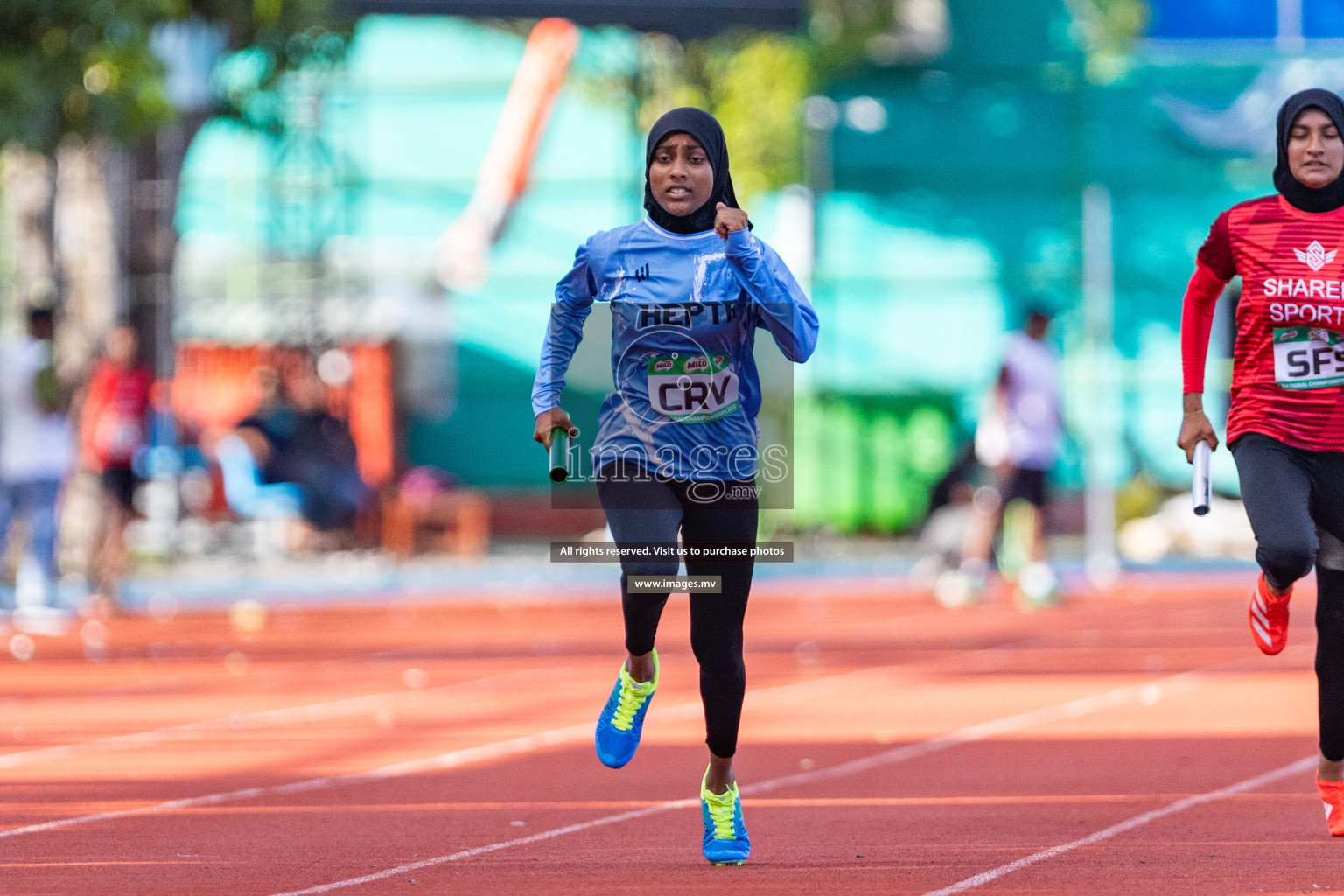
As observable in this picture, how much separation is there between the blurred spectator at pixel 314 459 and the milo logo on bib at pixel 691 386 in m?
16.3

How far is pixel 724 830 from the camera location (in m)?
5.70

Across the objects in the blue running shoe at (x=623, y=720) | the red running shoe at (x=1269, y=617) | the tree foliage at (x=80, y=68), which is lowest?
the blue running shoe at (x=623, y=720)

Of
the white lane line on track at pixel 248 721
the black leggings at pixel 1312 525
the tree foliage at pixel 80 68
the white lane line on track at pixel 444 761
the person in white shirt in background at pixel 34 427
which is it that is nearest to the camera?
the black leggings at pixel 1312 525

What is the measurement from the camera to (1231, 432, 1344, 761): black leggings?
588cm

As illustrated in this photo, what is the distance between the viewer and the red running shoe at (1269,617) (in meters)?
6.28

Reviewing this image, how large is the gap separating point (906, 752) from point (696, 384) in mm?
3245

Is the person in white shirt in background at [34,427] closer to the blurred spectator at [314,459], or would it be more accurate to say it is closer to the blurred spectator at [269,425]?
the blurred spectator at [269,425]

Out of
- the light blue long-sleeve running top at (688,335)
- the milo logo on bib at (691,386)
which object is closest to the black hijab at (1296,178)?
the light blue long-sleeve running top at (688,335)

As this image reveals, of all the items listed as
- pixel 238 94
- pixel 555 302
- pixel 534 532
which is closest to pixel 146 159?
pixel 238 94

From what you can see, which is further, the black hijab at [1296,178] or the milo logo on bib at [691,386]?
the black hijab at [1296,178]

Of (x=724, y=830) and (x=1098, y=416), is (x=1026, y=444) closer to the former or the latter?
(x=1098, y=416)

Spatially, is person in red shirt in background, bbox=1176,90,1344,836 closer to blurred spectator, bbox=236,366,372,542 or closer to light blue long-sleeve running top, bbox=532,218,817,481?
light blue long-sleeve running top, bbox=532,218,817,481

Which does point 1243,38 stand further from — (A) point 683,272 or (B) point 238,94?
(A) point 683,272

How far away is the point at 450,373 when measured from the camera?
30.1 m
